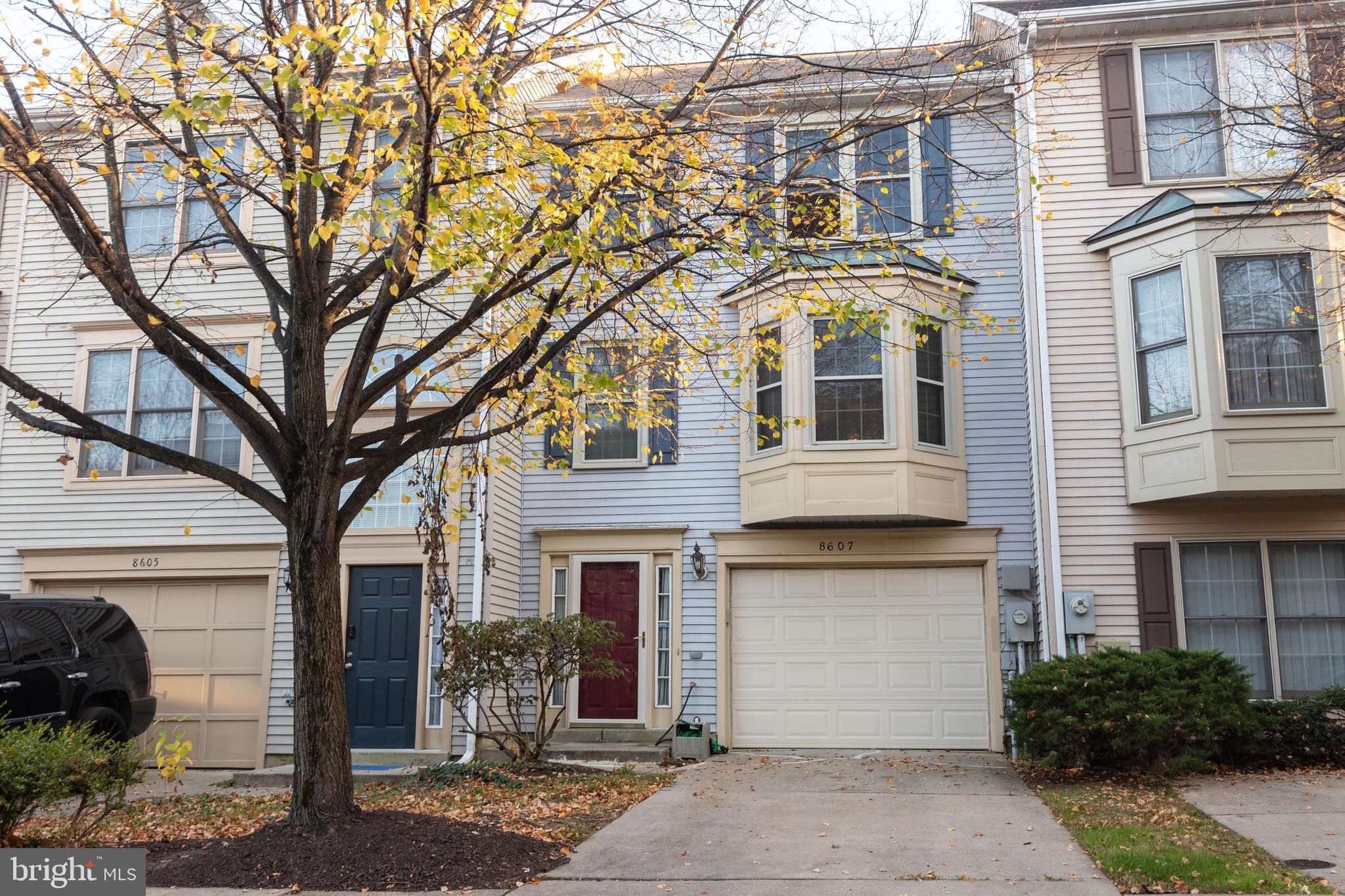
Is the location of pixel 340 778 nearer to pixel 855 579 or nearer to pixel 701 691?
pixel 701 691

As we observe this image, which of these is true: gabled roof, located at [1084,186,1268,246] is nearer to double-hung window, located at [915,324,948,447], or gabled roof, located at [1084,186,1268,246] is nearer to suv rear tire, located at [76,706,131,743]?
double-hung window, located at [915,324,948,447]

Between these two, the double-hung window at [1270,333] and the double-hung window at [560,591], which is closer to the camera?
the double-hung window at [1270,333]

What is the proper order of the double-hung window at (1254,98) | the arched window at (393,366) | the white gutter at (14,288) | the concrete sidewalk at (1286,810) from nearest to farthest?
1. the concrete sidewalk at (1286,810)
2. the double-hung window at (1254,98)
3. the arched window at (393,366)
4. the white gutter at (14,288)

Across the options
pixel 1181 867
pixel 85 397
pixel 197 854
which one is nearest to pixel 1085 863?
pixel 1181 867

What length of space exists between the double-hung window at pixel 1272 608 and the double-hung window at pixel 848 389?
3.71 meters

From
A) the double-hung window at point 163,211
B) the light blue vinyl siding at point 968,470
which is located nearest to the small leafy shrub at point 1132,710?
the light blue vinyl siding at point 968,470

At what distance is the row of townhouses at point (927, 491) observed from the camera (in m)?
11.5

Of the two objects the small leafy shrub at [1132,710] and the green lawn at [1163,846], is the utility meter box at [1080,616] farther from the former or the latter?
the green lawn at [1163,846]

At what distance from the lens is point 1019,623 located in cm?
1243

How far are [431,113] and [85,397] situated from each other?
983 cm

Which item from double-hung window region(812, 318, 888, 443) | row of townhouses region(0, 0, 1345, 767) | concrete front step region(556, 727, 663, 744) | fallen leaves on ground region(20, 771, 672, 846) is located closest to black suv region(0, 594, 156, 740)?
fallen leaves on ground region(20, 771, 672, 846)

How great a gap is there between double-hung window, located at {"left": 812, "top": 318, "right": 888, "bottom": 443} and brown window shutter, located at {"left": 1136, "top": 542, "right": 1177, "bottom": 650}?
3.14 m

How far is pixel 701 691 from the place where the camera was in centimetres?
1316

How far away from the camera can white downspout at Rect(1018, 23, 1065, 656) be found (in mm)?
11805
